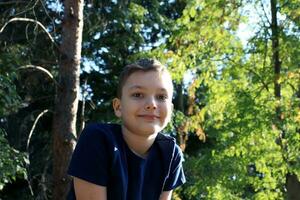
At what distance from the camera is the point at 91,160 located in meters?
2.06

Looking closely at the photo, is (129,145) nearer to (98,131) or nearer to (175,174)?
(98,131)

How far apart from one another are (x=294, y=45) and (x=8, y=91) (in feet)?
13.7

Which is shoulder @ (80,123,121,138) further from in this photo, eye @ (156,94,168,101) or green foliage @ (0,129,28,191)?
green foliage @ (0,129,28,191)

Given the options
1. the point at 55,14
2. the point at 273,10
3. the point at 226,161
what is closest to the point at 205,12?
the point at 273,10

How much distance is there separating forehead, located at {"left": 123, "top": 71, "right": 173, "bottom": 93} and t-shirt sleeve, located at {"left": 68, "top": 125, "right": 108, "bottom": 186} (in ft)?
0.80

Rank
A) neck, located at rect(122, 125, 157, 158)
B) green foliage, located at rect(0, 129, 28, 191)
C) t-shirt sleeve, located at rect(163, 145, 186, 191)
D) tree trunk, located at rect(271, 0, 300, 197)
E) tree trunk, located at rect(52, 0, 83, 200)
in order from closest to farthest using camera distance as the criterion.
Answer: neck, located at rect(122, 125, 157, 158)
t-shirt sleeve, located at rect(163, 145, 186, 191)
green foliage, located at rect(0, 129, 28, 191)
tree trunk, located at rect(52, 0, 83, 200)
tree trunk, located at rect(271, 0, 300, 197)

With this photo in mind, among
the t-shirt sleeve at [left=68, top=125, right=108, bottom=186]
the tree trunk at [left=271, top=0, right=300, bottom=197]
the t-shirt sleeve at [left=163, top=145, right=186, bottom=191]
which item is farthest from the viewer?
the tree trunk at [left=271, top=0, right=300, bottom=197]

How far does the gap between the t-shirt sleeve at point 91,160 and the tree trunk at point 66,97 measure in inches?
192

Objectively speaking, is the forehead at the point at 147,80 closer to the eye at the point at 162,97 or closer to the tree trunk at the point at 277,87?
the eye at the point at 162,97

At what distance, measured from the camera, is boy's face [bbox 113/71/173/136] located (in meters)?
2.10

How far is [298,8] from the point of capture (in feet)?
25.7

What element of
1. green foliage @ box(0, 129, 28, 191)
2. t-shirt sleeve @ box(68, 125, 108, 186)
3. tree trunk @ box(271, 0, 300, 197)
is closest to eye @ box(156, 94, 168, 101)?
t-shirt sleeve @ box(68, 125, 108, 186)

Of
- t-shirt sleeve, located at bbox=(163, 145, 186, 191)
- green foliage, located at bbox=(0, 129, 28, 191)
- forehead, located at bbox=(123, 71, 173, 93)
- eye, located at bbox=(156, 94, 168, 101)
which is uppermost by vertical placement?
forehead, located at bbox=(123, 71, 173, 93)

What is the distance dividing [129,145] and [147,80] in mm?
296
